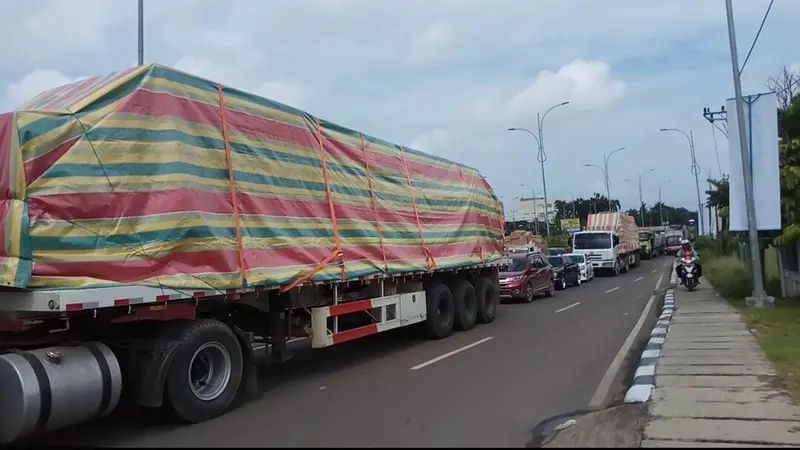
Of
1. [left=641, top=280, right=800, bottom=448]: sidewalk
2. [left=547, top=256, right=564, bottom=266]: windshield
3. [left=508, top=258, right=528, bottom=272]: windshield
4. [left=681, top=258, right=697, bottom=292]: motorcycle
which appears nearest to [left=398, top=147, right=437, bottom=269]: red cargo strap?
[left=641, top=280, right=800, bottom=448]: sidewalk

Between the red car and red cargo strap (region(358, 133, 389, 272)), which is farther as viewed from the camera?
the red car

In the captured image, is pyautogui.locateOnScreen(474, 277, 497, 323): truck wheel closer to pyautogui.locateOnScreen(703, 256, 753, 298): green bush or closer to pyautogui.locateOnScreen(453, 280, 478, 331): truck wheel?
pyautogui.locateOnScreen(453, 280, 478, 331): truck wheel

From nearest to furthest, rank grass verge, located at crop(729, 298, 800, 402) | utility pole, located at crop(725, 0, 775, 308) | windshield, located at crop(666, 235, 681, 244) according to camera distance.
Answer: grass verge, located at crop(729, 298, 800, 402) < utility pole, located at crop(725, 0, 775, 308) < windshield, located at crop(666, 235, 681, 244)

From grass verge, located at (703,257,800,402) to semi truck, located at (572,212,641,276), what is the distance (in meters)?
11.1

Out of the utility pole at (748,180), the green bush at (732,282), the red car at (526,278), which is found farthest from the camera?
the red car at (526,278)

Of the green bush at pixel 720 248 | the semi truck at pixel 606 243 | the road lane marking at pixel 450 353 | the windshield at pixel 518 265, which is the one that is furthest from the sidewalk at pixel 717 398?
the green bush at pixel 720 248

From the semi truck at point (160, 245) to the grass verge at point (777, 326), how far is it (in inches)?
226

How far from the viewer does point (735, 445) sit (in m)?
5.87

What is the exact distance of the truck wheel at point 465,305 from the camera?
46.5ft

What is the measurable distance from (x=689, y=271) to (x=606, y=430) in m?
16.9

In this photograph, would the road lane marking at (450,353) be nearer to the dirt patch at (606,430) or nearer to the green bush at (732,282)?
the dirt patch at (606,430)

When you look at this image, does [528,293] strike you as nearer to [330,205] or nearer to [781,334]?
[781,334]

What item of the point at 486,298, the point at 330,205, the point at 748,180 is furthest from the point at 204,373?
the point at 748,180

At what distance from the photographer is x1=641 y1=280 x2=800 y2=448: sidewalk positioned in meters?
6.17
